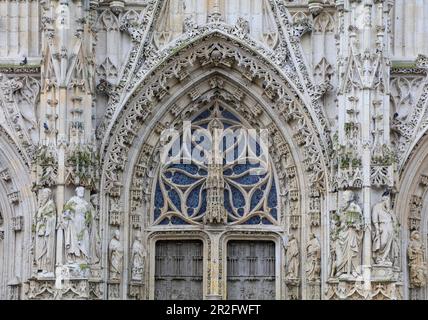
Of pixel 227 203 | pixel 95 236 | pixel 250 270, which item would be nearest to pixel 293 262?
pixel 250 270

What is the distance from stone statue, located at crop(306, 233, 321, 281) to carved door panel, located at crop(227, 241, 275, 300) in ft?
2.80

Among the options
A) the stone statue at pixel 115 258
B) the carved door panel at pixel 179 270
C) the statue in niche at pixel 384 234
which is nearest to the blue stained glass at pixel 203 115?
the carved door panel at pixel 179 270

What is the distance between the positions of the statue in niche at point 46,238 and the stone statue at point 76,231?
0.64 ft

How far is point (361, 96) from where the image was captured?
109ft

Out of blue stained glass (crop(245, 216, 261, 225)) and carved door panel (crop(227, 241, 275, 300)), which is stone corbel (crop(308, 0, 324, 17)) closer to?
blue stained glass (crop(245, 216, 261, 225))

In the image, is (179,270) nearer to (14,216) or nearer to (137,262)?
(137,262)

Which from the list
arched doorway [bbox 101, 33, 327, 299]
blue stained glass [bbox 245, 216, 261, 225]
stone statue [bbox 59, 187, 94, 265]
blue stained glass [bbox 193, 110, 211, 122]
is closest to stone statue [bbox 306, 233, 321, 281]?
arched doorway [bbox 101, 33, 327, 299]

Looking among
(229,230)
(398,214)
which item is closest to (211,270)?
(229,230)

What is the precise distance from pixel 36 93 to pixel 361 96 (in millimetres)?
5425

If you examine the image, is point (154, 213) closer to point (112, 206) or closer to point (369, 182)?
point (112, 206)

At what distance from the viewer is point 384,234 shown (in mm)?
32750

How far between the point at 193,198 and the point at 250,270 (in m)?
1.54

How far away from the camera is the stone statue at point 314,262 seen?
33781mm

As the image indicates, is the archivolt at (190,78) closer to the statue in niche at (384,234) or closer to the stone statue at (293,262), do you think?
the stone statue at (293,262)
